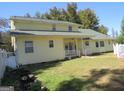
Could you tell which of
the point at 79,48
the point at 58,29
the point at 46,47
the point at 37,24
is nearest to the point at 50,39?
the point at 46,47

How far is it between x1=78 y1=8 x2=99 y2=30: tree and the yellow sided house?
29229 mm

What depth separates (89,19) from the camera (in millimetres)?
64375

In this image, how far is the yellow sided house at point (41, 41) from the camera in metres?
24.7

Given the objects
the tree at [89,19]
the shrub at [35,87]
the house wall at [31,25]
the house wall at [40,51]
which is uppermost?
the tree at [89,19]

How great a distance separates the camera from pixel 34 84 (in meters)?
13.0

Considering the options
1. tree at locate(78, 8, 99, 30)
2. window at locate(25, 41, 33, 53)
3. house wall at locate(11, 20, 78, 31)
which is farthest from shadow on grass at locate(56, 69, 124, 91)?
tree at locate(78, 8, 99, 30)

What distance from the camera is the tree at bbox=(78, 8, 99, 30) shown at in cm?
6362

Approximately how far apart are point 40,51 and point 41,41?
117 centimetres

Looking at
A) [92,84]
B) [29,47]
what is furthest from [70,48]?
[92,84]

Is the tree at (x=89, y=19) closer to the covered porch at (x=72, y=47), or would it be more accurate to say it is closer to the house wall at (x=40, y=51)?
the covered porch at (x=72, y=47)

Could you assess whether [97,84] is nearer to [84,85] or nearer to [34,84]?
[84,85]

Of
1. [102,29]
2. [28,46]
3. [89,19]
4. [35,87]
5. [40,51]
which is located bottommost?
[35,87]

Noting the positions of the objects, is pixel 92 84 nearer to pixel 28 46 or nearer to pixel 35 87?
pixel 35 87

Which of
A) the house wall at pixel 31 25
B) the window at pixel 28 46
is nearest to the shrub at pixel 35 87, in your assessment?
the window at pixel 28 46
